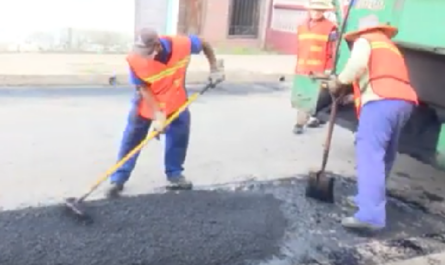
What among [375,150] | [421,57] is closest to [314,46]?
[421,57]

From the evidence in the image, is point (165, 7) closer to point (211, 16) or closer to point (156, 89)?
point (211, 16)

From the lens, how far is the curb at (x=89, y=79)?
383 inches

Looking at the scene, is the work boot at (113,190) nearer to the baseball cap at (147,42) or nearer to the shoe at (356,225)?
the baseball cap at (147,42)

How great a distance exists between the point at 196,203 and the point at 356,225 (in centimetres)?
113

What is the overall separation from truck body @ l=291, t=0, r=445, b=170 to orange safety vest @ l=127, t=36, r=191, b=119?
1627mm

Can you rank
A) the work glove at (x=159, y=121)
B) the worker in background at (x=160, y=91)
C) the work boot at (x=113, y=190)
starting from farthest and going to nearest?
the work boot at (x=113, y=190), the work glove at (x=159, y=121), the worker in background at (x=160, y=91)

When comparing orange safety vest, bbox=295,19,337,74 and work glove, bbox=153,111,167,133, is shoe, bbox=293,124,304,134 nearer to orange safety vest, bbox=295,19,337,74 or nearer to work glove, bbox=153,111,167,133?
orange safety vest, bbox=295,19,337,74

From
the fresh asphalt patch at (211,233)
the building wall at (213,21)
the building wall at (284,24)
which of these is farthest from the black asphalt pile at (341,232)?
the building wall at (284,24)

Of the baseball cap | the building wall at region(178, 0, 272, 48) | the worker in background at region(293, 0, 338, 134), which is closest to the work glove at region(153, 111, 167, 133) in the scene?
the baseball cap

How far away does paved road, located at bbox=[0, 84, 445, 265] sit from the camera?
14.6 ft

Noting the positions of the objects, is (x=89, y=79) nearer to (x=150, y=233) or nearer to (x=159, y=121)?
(x=159, y=121)

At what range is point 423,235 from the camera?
202 inches

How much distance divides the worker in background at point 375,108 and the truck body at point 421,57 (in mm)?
504

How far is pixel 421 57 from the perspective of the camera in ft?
19.5
